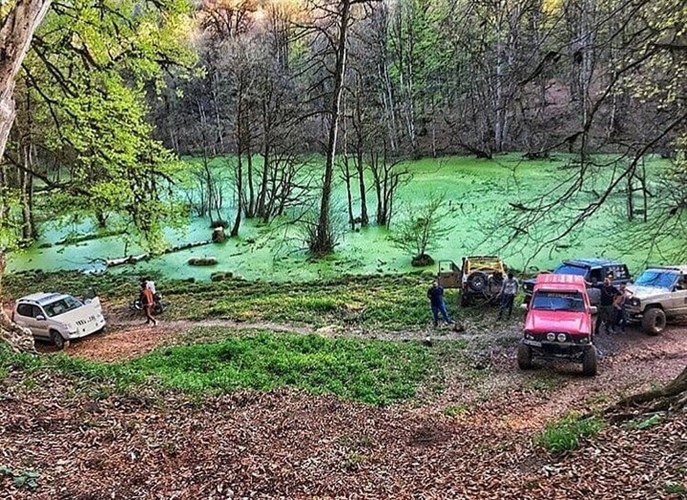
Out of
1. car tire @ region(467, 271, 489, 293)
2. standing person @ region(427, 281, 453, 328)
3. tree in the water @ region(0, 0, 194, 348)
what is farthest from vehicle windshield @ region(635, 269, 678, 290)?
tree in the water @ region(0, 0, 194, 348)

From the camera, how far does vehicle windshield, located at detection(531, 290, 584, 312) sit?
Result: 1298cm

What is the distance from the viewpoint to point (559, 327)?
1220cm

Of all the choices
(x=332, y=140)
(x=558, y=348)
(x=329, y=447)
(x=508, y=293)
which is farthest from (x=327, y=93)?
(x=329, y=447)

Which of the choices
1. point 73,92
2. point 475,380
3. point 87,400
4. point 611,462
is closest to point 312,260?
point 73,92

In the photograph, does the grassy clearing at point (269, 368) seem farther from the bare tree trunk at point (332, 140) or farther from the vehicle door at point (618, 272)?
the bare tree trunk at point (332, 140)

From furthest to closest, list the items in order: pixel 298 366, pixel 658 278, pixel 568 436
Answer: pixel 658 278 → pixel 298 366 → pixel 568 436

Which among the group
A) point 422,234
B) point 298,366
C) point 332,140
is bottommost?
point 298,366

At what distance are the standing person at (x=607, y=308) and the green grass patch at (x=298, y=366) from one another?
5154 millimetres

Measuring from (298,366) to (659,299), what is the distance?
32.4 ft

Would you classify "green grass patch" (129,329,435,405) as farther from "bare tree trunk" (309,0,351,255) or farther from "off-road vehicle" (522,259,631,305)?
"bare tree trunk" (309,0,351,255)

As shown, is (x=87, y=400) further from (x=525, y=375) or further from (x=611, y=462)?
(x=525, y=375)

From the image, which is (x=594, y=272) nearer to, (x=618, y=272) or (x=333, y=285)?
(x=618, y=272)

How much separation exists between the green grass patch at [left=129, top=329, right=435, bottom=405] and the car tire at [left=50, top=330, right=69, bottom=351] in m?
4.43

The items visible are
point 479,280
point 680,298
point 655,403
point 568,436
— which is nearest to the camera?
point 568,436
